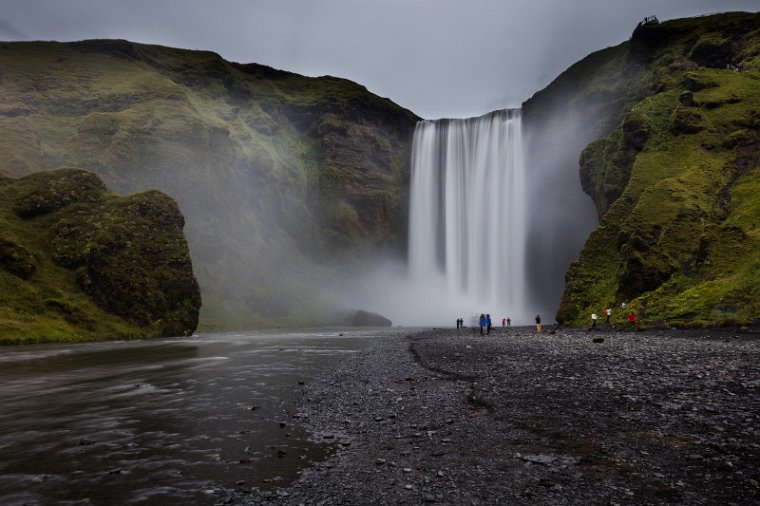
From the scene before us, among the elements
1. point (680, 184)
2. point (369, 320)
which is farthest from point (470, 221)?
point (680, 184)

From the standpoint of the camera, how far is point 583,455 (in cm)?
778

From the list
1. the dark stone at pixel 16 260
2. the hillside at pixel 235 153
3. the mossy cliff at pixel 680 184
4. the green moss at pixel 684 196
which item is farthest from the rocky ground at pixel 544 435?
the hillside at pixel 235 153

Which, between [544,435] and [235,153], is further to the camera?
[235,153]

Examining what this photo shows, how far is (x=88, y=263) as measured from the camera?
1935 inches

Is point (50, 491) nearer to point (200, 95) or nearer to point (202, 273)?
point (202, 273)

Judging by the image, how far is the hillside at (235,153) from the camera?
83.9 metres

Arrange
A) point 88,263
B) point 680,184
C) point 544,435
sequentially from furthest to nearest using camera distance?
1. point 88,263
2. point 680,184
3. point 544,435

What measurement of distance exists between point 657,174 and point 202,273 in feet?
250

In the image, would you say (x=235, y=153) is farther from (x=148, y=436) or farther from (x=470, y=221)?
(x=148, y=436)

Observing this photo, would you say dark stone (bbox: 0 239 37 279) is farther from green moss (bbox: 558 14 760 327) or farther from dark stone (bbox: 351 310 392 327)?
green moss (bbox: 558 14 760 327)

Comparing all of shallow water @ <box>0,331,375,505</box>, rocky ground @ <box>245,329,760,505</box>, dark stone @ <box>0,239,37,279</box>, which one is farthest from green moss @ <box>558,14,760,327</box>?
dark stone @ <box>0,239,37,279</box>

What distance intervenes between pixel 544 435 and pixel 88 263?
181ft

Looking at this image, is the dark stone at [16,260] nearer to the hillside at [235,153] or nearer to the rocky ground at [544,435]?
the hillside at [235,153]

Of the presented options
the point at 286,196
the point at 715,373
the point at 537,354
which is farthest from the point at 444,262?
the point at 715,373
